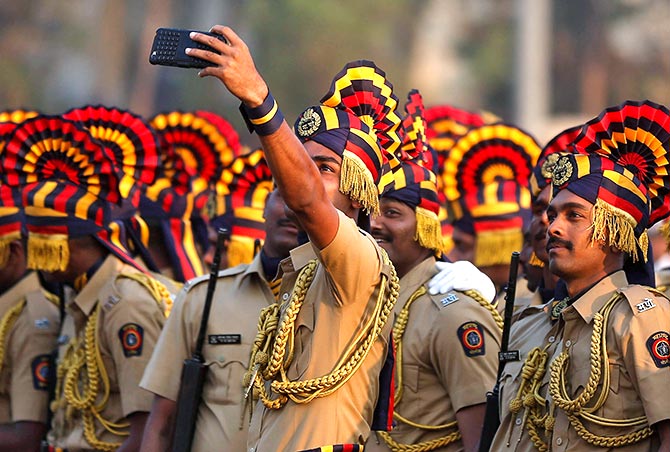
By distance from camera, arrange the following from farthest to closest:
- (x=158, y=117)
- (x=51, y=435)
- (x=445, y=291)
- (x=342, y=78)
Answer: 1. (x=158, y=117)
2. (x=51, y=435)
3. (x=445, y=291)
4. (x=342, y=78)

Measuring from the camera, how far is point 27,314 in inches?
337

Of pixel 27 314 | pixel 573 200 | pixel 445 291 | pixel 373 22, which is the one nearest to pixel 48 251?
pixel 27 314

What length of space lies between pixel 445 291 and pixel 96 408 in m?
1.95

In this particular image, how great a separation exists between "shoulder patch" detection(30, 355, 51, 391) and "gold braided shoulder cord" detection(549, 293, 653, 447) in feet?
10.3

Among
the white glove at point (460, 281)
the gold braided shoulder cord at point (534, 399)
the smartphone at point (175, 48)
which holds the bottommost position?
the gold braided shoulder cord at point (534, 399)

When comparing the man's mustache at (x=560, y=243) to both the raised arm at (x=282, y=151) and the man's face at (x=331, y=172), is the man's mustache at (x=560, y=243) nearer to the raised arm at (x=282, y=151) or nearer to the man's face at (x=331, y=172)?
the man's face at (x=331, y=172)

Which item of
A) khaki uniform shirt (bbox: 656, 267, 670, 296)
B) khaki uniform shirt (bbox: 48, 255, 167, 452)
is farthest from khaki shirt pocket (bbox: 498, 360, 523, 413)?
khaki uniform shirt (bbox: 656, 267, 670, 296)

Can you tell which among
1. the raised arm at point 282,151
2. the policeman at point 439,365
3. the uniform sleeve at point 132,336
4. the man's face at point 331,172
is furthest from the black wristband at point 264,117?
the uniform sleeve at point 132,336

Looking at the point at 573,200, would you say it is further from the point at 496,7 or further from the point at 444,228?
the point at 496,7

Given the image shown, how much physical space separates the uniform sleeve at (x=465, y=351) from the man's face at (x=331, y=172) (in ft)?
5.01

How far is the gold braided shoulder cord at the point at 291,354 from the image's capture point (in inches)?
210

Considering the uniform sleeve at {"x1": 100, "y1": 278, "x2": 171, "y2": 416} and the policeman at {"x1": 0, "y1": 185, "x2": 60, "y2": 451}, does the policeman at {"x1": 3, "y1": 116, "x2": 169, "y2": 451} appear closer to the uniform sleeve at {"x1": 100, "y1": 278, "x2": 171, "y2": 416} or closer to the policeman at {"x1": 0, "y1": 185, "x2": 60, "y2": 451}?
the uniform sleeve at {"x1": 100, "y1": 278, "x2": 171, "y2": 416}

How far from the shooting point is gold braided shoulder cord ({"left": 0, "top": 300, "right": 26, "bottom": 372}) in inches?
332

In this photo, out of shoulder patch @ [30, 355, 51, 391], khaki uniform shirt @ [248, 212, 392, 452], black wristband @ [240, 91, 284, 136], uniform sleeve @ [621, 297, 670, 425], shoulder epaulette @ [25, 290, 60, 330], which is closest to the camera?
black wristband @ [240, 91, 284, 136]
